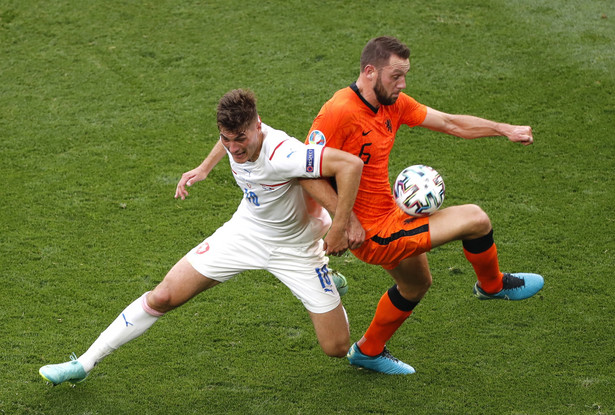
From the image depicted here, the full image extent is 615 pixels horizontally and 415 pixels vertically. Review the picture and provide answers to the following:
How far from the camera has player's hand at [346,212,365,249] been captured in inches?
169

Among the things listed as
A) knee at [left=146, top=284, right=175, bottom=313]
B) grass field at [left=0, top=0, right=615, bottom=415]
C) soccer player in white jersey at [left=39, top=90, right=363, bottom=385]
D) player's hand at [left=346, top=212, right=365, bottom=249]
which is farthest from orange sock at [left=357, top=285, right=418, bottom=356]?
knee at [left=146, top=284, right=175, bottom=313]

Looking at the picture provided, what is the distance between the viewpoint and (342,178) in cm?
412

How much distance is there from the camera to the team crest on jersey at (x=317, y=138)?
4.25 m

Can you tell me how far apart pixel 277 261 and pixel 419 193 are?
37.9 inches

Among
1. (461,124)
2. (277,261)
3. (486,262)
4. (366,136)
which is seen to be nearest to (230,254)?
(277,261)

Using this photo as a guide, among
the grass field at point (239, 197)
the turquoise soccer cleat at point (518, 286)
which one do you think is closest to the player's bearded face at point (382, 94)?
the turquoise soccer cleat at point (518, 286)

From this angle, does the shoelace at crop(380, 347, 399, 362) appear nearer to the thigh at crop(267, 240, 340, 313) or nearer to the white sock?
the thigh at crop(267, 240, 340, 313)

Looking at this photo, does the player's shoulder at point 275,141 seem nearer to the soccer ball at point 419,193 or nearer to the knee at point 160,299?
the soccer ball at point 419,193

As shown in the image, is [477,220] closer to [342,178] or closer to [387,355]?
[342,178]

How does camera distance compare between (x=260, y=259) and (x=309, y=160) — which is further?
(x=260, y=259)

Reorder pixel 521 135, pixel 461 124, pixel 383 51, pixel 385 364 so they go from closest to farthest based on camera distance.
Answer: pixel 383 51, pixel 521 135, pixel 461 124, pixel 385 364

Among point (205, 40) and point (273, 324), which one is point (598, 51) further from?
point (273, 324)

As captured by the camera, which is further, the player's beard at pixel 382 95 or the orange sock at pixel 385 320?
the orange sock at pixel 385 320

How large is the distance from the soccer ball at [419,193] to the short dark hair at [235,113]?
0.97 meters
